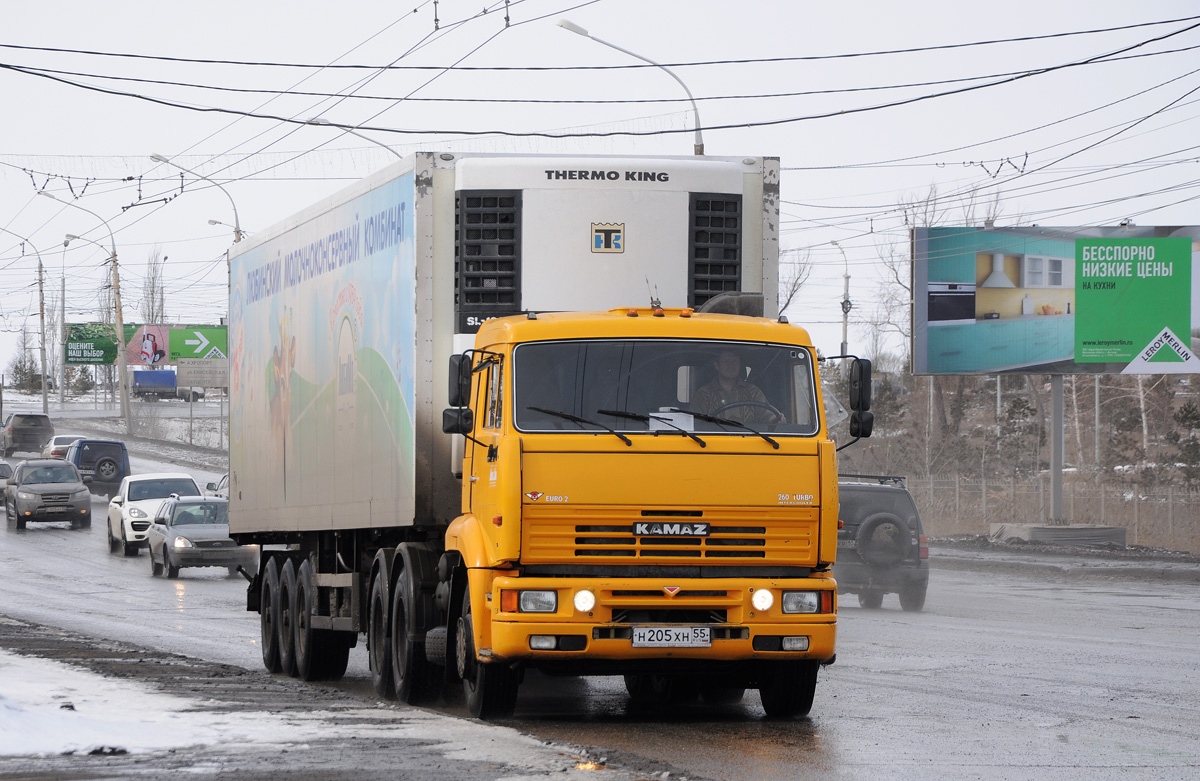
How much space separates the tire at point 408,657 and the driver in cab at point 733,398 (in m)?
2.93

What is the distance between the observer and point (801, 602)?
10.2m

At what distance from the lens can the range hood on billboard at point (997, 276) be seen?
3956 cm

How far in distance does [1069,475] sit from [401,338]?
51.7 metres

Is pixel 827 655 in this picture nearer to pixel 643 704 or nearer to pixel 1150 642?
pixel 643 704

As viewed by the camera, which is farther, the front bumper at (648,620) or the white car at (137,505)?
the white car at (137,505)

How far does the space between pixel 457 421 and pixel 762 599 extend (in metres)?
2.25

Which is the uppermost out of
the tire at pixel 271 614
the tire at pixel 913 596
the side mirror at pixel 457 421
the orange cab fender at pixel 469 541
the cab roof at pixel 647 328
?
the cab roof at pixel 647 328

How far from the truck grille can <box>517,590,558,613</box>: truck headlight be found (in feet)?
0.63

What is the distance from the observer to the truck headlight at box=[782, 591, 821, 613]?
33.5 ft

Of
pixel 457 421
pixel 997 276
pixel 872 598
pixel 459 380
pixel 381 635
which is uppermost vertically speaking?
pixel 997 276

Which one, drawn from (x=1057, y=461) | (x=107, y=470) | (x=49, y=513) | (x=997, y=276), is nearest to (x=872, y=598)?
(x=1057, y=461)

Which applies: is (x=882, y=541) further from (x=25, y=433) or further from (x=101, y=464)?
(x=25, y=433)

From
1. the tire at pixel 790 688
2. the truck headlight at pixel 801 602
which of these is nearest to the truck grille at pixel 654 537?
the truck headlight at pixel 801 602

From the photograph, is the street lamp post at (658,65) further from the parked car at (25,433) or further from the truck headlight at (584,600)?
the parked car at (25,433)
